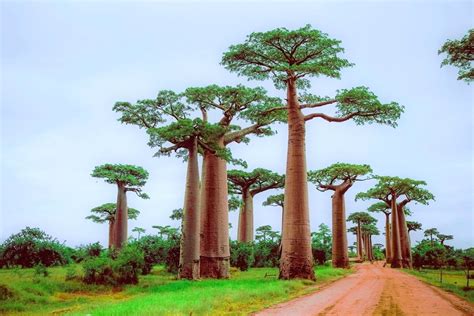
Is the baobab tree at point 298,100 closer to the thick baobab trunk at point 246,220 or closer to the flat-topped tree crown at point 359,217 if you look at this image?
the thick baobab trunk at point 246,220

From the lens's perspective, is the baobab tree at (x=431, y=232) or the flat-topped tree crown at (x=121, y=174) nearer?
the flat-topped tree crown at (x=121, y=174)

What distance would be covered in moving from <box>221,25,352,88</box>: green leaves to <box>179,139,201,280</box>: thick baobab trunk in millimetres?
3950

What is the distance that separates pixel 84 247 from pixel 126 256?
1424 centimetres

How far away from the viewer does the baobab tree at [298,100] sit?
50.9ft

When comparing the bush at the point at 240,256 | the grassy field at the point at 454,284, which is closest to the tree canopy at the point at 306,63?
the grassy field at the point at 454,284

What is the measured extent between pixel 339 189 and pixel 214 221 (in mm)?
12821

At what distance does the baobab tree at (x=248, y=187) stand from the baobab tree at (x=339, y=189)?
329 cm

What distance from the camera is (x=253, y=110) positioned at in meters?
19.3

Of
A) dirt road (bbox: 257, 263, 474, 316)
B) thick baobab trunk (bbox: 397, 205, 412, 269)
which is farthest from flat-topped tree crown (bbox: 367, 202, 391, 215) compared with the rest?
dirt road (bbox: 257, 263, 474, 316)

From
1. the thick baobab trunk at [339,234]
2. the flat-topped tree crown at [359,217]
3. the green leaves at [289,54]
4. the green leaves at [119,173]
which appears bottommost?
the thick baobab trunk at [339,234]

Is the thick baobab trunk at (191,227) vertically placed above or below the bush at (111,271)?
above

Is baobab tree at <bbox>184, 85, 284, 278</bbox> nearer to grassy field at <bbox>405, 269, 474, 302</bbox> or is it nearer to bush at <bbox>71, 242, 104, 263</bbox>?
grassy field at <bbox>405, 269, 474, 302</bbox>

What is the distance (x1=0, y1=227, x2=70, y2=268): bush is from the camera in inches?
945

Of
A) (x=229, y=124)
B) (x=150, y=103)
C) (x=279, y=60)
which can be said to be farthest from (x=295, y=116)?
(x=150, y=103)
